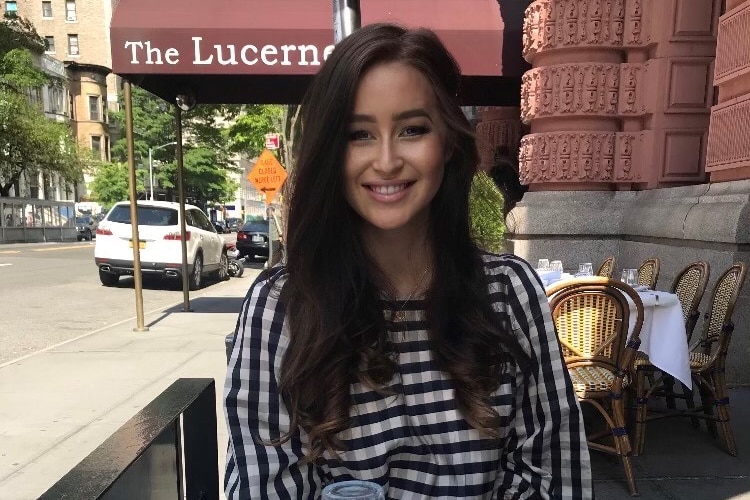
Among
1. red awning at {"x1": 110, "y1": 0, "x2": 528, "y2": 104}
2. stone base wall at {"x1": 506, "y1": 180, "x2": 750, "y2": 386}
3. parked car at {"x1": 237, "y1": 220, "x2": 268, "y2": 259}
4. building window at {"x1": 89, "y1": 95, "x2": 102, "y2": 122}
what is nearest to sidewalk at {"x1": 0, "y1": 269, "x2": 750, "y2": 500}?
stone base wall at {"x1": 506, "y1": 180, "x2": 750, "y2": 386}

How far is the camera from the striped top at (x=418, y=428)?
1.18 metres

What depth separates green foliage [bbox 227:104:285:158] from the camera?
16817mm

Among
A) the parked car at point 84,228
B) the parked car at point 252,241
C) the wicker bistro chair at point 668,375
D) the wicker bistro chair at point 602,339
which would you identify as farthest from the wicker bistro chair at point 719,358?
the parked car at point 84,228

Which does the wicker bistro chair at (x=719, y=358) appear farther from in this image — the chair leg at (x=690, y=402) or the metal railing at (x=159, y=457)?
the metal railing at (x=159, y=457)

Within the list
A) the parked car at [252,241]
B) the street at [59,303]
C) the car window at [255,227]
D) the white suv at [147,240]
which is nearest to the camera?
the street at [59,303]

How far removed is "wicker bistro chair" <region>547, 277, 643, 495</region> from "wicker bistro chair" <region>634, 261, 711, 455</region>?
0.24 m

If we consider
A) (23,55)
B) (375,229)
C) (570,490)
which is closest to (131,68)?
(375,229)

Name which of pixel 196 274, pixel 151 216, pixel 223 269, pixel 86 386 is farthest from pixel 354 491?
pixel 223 269

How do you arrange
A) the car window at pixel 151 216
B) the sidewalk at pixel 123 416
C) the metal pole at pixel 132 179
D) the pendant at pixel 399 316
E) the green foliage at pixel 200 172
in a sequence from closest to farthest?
the pendant at pixel 399 316, the sidewalk at pixel 123 416, the metal pole at pixel 132 179, the car window at pixel 151 216, the green foliage at pixel 200 172

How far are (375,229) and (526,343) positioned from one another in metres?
0.43

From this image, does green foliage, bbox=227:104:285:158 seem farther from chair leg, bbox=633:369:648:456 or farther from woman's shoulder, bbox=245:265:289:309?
woman's shoulder, bbox=245:265:289:309

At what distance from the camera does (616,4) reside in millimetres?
6098

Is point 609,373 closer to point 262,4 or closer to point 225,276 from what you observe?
point 262,4

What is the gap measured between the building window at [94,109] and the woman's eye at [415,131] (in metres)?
57.4
